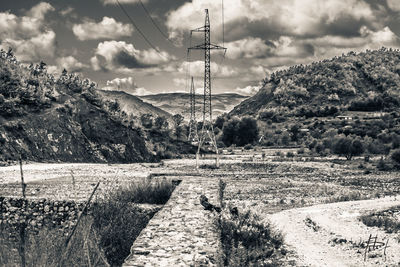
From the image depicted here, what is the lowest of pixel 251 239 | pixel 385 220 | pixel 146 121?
pixel 385 220

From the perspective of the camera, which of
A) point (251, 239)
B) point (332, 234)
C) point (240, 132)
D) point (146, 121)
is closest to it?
point (251, 239)

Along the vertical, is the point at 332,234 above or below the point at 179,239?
below

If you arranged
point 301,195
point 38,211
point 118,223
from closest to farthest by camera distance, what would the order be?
point 118,223, point 38,211, point 301,195

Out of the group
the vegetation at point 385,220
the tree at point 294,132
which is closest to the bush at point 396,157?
the vegetation at point 385,220

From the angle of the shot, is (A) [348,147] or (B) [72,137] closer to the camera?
(B) [72,137]

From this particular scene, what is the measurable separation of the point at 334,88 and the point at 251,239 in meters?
117

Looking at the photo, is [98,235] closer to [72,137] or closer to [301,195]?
[301,195]

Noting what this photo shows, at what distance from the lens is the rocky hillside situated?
32062 mm

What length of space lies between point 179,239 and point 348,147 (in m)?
46.6

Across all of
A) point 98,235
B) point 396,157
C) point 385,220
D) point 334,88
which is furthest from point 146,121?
point 98,235

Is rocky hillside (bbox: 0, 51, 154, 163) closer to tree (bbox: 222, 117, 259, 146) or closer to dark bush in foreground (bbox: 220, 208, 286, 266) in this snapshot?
dark bush in foreground (bbox: 220, 208, 286, 266)

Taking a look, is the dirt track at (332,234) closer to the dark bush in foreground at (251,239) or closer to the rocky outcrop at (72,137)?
the dark bush in foreground at (251,239)

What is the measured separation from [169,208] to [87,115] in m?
30.9

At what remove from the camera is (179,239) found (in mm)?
7078
